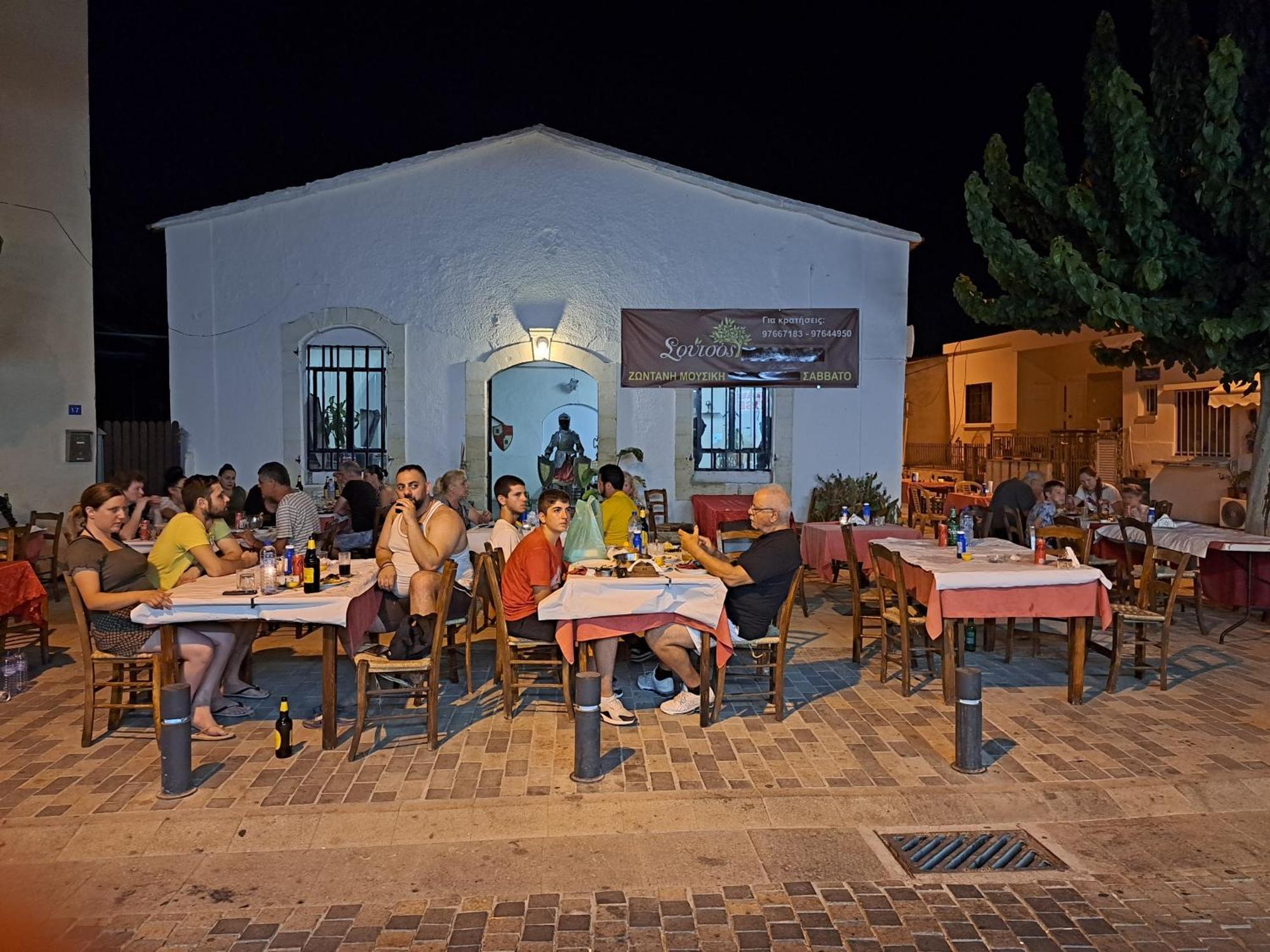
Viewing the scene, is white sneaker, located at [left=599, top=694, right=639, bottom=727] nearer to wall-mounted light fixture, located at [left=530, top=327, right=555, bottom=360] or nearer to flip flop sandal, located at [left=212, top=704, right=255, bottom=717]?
flip flop sandal, located at [left=212, top=704, right=255, bottom=717]

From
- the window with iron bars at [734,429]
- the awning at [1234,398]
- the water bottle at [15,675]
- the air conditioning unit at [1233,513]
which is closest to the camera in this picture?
the water bottle at [15,675]

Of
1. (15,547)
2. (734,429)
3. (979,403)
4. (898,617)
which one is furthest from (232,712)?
(979,403)

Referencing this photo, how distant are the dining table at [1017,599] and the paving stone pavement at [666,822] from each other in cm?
35

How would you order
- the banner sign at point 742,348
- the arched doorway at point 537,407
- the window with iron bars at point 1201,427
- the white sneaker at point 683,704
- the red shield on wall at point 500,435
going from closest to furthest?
the white sneaker at point 683,704 → the banner sign at point 742,348 → the red shield on wall at point 500,435 → the arched doorway at point 537,407 → the window with iron bars at point 1201,427

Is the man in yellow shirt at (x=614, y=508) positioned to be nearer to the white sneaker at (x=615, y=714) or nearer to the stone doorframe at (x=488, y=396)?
the white sneaker at (x=615, y=714)

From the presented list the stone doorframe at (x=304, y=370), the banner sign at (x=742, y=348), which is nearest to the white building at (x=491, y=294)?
the stone doorframe at (x=304, y=370)

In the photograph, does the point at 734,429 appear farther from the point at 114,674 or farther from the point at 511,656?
the point at 114,674

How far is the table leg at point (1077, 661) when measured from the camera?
5891 mm

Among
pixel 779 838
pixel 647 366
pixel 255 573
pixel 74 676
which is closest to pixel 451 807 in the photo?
pixel 779 838

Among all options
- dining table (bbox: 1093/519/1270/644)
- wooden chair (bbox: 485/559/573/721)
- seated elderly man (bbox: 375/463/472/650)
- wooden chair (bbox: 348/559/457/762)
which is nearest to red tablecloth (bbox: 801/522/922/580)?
dining table (bbox: 1093/519/1270/644)

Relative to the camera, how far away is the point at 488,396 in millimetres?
12367

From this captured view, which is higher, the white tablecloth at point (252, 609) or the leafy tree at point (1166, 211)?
the leafy tree at point (1166, 211)

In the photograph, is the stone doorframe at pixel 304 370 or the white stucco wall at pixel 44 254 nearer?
the white stucco wall at pixel 44 254

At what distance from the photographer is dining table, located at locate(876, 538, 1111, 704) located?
5801mm
